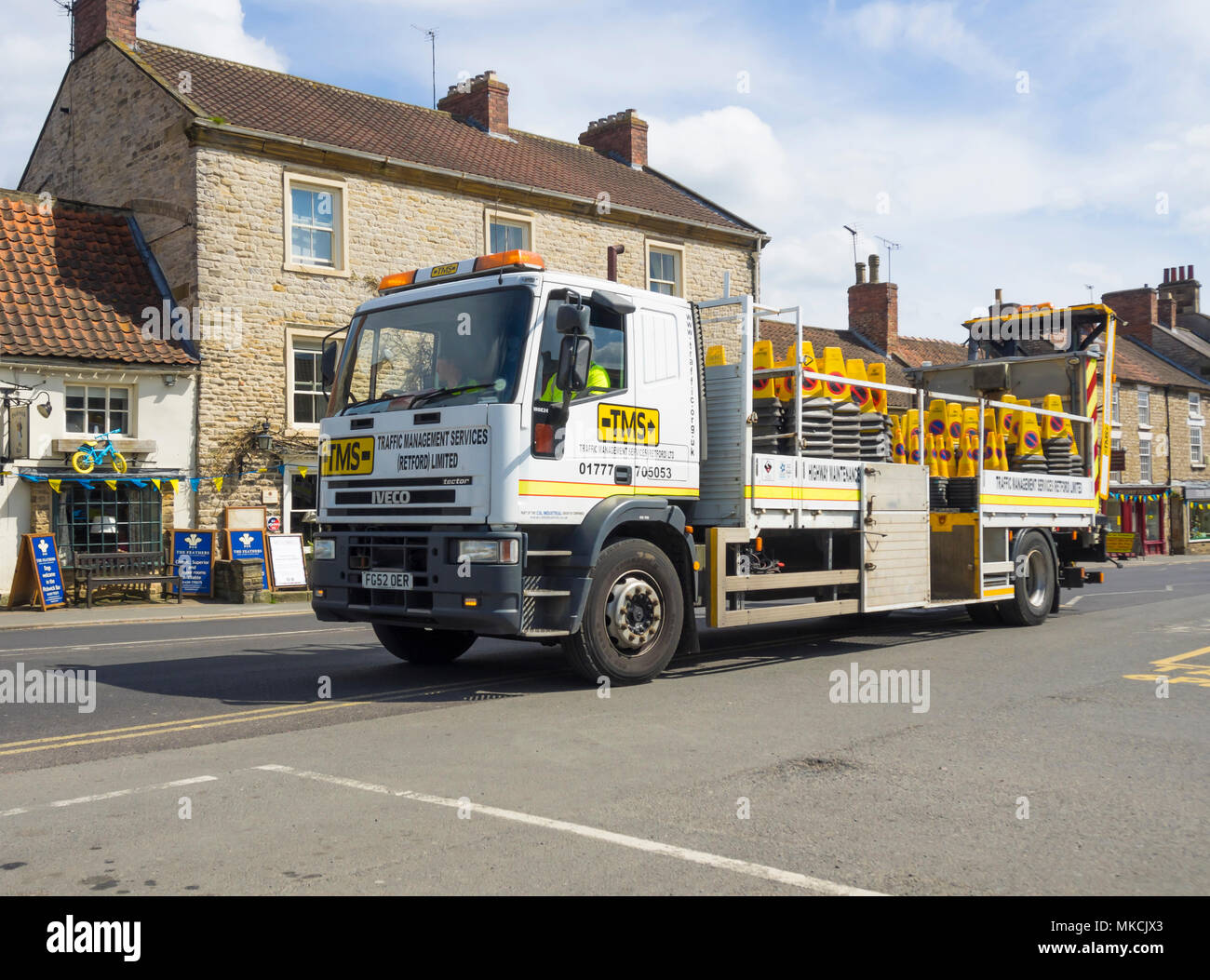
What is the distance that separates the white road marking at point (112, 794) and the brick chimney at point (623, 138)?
28.0m

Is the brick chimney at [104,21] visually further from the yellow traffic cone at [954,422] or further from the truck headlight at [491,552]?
the truck headlight at [491,552]

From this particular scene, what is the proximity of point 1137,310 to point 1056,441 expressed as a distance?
4658cm

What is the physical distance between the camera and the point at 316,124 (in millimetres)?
23516

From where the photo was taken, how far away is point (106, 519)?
64.2 feet

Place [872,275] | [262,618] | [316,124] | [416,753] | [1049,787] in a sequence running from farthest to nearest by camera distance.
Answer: [872,275], [316,124], [262,618], [416,753], [1049,787]

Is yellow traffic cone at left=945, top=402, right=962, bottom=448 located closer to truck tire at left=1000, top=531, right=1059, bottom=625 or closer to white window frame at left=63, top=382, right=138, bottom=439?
truck tire at left=1000, top=531, right=1059, bottom=625

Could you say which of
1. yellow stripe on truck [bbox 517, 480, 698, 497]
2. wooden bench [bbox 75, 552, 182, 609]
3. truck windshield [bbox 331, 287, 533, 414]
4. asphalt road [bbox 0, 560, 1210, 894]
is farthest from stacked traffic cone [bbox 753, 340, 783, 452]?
wooden bench [bbox 75, 552, 182, 609]

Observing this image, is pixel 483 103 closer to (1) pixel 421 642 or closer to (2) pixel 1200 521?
(1) pixel 421 642

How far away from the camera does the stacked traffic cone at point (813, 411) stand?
10219 mm

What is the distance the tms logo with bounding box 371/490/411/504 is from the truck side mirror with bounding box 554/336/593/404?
143 centimetres

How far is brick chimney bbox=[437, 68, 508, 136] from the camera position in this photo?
28.9m
